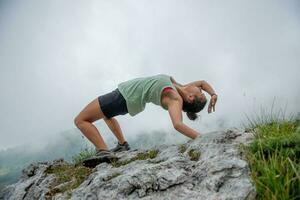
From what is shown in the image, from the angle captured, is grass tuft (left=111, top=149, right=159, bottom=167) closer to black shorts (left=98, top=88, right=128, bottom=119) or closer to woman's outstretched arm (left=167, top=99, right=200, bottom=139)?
woman's outstretched arm (left=167, top=99, right=200, bottom=139)

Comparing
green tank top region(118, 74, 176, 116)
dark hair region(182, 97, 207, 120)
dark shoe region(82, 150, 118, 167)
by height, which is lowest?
dark shoe region(82, 150, 118, 167)

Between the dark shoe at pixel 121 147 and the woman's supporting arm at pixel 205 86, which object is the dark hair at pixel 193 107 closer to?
the woman's supporting arm at pixel 205 86

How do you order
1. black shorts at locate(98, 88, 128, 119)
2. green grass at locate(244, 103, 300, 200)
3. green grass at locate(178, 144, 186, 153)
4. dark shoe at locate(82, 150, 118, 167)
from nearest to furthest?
green grass at locate(244, 103, 300, 200), green grass at locate(178, 144, 186, 153), dark shoe at locate(82, 150, 118, 167), black shorts at locate(98, 88, 128, 119)

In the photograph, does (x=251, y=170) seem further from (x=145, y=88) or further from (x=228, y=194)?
(x=145, y=88)

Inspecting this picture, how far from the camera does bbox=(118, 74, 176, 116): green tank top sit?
25.0 feet

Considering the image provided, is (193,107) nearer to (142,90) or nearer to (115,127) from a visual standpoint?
(142,90)

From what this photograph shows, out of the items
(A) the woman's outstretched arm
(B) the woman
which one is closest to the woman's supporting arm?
(B) the woman

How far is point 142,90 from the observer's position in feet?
25.9

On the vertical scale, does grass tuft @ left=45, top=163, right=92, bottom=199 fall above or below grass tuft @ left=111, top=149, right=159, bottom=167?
below

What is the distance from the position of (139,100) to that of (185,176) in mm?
2994

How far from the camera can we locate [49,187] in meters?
7.18

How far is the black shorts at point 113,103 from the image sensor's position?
8008 millimetres

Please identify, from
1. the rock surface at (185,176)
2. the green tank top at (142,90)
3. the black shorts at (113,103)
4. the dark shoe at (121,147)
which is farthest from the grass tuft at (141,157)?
the dark shoe at (121,147)

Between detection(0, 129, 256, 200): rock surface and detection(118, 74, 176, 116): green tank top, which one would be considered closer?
detection(0, 129, 256, 200): rock surface
